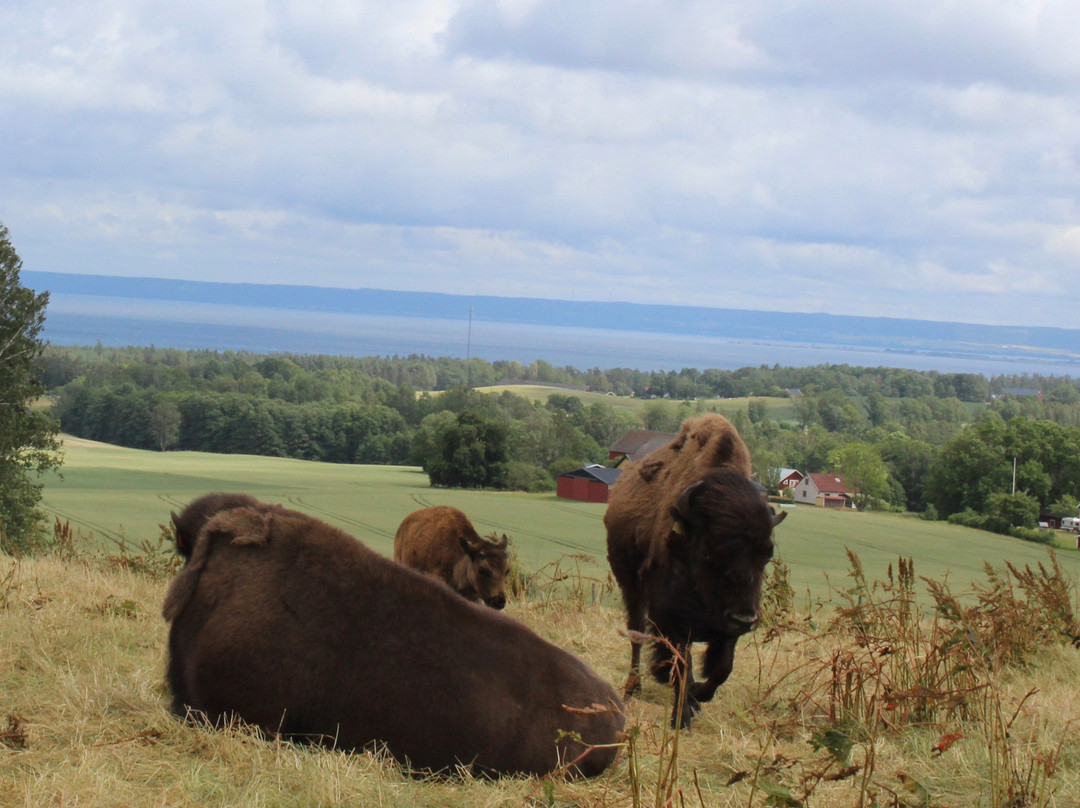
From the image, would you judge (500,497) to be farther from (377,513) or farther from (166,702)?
(166,702)

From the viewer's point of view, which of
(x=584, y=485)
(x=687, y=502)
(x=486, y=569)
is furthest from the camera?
(x=584, y=485)

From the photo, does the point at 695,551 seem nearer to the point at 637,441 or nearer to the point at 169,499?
the point at 637,441

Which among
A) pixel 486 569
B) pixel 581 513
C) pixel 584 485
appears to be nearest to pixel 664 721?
pixel 486 569

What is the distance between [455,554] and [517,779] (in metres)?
7.30

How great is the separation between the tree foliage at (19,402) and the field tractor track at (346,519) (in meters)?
12.0

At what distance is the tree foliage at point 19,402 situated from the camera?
34.5 metres

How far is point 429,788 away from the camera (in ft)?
15.2

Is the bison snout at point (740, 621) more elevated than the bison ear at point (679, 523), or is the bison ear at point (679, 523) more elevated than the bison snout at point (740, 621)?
the bison ear at point (679, 523)

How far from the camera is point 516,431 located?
8700cm

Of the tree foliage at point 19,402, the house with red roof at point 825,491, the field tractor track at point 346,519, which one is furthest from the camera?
the house with red roof at point 825,491

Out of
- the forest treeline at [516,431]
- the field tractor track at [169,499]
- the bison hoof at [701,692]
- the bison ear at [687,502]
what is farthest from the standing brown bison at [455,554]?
the forest treeline at [516,431]

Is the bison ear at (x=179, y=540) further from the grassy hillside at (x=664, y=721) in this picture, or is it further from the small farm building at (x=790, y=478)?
the small farm building at (x=790, y=478)

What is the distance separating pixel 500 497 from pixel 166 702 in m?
60.5

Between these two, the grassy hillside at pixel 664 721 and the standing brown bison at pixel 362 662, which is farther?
the standing brown bison at pixel 362 662
